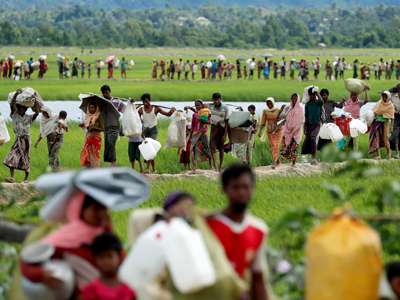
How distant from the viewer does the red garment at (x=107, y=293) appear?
632 cm

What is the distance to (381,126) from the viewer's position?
22.2 meters

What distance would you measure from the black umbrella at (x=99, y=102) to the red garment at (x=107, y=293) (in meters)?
12.0

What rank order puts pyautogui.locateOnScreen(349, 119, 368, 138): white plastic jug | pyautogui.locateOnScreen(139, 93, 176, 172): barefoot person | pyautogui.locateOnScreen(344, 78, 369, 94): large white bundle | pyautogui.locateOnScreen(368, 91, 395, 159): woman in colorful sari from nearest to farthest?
1. pyautogui.locateOnScreen(139, 93, 176, 172): barefoot person
2. pyautogui.locateOnScreen(349, 119, 368, 138): white plastic jug
3. pyautogui.locateOnScreen(368, 91, 395, 159): woman in colorful sari
4. pyautogui.locateOnScreen(344, 78, 369, 94): large white bundle

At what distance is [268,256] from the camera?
736 cm

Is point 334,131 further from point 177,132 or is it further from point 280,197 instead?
point 280,197

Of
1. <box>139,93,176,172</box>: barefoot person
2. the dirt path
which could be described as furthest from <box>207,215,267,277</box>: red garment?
<box>139,93,176,172</box>: barefoot person

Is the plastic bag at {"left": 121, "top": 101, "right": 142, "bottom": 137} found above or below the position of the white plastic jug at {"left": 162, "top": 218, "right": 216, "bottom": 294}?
below

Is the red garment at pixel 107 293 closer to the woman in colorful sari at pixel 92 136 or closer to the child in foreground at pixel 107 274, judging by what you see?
the child in foreground at pixel 107 274

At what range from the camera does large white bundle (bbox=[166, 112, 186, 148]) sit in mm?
20797

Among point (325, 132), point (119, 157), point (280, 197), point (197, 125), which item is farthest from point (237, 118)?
point (280, 197)

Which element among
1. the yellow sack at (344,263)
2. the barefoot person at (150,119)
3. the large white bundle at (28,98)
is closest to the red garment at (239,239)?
the yellow sack at (344,263)

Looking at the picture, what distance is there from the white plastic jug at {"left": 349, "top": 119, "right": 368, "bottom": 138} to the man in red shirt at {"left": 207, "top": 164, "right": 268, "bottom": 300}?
1529 cm

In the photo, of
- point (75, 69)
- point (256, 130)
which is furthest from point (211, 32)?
point (256, 130)

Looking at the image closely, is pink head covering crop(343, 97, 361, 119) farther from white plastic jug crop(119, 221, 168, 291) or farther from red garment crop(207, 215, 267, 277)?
white plastic jug crop(119, 221, 168, 291)
